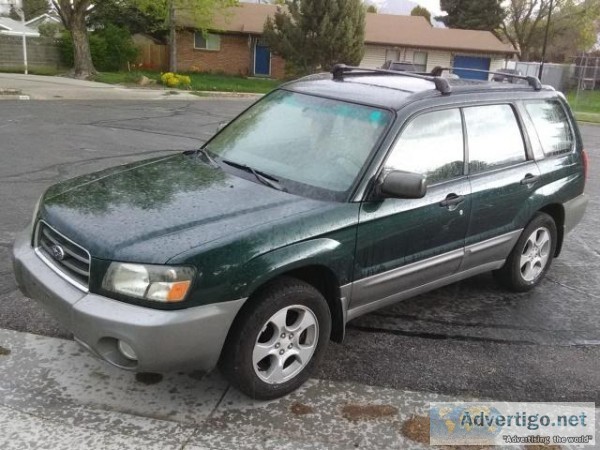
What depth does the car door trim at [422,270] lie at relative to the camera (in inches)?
Answer: 146

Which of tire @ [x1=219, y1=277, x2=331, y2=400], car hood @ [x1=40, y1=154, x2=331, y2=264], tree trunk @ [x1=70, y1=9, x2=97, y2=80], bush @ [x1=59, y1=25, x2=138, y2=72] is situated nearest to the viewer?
car hood @ [x1=40, y1=154, x2=331, y2=264]

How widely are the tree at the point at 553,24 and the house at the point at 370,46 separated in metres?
9.53

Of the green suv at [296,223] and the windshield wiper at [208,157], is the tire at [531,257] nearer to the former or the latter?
the green suv at [296,223]

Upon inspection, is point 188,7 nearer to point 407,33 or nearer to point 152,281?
point 407,33

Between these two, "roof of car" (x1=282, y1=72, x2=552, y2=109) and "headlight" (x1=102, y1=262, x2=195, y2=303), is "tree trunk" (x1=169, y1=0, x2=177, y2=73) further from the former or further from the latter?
"headlight" (x1=102, y1=262, x2=195, y2=303)

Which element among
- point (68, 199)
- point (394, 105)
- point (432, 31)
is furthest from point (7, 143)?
point (432, 31)

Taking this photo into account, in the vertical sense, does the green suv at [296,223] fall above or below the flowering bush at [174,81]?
above

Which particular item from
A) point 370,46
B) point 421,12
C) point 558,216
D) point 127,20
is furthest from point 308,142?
point 421,12

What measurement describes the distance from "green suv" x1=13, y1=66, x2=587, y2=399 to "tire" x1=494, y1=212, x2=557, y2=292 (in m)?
0.02

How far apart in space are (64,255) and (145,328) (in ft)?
2.39

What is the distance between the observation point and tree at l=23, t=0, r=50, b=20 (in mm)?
42969

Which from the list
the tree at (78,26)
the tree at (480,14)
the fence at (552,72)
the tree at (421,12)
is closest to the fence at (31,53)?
the tree at (78,26)

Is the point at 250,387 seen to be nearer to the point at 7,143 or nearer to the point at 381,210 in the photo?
the point at 381,210

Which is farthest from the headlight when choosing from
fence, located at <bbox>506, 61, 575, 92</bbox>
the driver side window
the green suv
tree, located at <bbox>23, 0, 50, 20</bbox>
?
tree, located at <bbox>23, 0, 50, 20</bbox>
